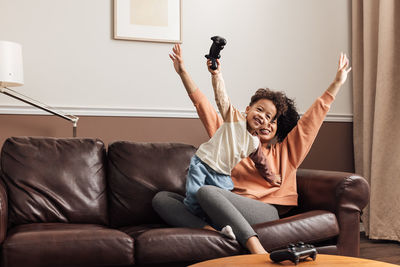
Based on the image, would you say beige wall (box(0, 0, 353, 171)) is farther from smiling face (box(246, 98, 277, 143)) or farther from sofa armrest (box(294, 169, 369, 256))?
sofa armrest (box(294, 169, 369, 256))

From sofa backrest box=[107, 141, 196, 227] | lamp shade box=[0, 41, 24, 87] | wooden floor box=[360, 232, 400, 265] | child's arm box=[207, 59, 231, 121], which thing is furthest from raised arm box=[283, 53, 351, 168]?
lamp shade box=[0, 41, 24, 87]

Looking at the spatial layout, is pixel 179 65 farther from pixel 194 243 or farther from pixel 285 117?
pixel 194 243

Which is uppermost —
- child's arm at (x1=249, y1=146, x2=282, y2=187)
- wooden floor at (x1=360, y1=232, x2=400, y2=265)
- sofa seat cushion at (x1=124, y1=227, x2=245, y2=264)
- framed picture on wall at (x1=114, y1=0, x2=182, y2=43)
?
framed picture on wall at (x1=114, y1=0, x2=182, y2=43)

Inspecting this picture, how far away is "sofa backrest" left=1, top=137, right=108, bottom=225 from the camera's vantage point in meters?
2.23

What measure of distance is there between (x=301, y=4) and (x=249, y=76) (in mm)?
709

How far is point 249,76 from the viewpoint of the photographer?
3273mm

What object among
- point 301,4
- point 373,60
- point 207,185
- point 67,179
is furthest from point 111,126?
point 373,60

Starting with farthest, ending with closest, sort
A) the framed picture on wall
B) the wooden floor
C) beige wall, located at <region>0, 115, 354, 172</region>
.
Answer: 1. the framed picture on wall
2. beige wall, located at <region>0, 115, 354, 172</region>
3. the wooden floor

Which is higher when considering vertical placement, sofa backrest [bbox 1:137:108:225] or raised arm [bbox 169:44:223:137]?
raised arm [bbox 169:44:223:137]

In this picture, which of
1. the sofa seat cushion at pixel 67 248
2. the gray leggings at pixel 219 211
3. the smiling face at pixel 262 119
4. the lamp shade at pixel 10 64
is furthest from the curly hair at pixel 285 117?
the lamp shade at pixel 10 64

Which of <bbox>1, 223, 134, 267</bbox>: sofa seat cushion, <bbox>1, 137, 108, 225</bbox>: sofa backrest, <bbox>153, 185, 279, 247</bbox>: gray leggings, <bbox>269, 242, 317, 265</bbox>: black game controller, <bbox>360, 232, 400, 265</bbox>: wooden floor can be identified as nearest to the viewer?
<bbox>269, 242, 317, 265</bbox>: black game controller

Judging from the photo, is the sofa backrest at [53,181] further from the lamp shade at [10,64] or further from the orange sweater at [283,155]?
the orange sweater at [283,155]

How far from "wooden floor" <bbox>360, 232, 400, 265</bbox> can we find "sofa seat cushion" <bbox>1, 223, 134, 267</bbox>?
165 centimetres

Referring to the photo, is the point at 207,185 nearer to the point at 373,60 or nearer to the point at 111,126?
the point at 111,126
